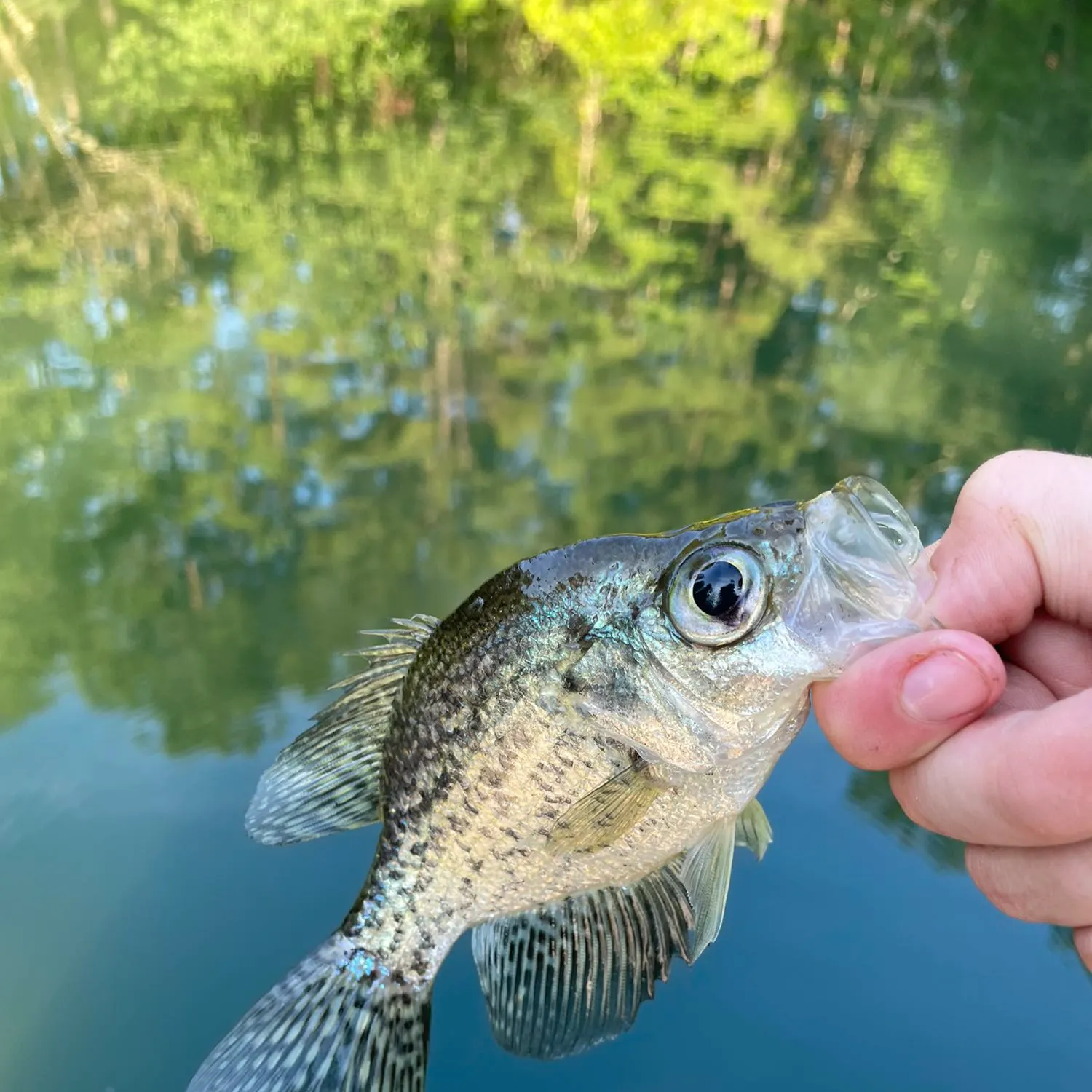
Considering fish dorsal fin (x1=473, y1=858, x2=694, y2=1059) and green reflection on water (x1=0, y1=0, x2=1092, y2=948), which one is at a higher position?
fish dorsal fin (x1=473, y1=858, x2=694, y2=1059)

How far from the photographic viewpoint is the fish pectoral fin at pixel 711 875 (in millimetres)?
1560

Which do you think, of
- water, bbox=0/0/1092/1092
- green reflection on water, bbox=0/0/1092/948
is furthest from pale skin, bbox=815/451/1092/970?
green reflection on water, bbox=0/0/1092/948

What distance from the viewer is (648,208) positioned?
11117 mm

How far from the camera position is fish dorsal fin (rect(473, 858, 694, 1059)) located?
1.72 meters

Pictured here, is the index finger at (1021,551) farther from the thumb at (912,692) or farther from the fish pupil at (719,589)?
the fish pupil at (719,589)

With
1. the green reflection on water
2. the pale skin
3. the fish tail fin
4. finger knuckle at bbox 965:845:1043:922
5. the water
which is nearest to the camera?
the pale skin

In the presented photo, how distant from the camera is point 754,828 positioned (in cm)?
172

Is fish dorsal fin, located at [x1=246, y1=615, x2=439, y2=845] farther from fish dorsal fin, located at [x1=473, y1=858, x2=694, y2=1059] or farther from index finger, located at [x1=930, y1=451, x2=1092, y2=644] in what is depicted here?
index finger, located at [x1=930, y1=451, x2=1092, y2=644]

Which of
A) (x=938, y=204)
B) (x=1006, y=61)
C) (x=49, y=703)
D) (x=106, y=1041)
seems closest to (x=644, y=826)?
(x=106, y=1041)

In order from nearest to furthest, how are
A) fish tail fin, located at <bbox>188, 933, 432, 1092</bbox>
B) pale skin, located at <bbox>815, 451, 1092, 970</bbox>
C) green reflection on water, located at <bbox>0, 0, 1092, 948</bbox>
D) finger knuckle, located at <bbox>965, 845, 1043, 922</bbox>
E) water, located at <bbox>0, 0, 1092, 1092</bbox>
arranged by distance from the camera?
1. pale skin, located at <bbox>815, 451, 1092, 970</bbox>
2. finger knuckle, located at <bbox>965, 845, 1043, 922</bbox>
3. fish tail fin, located at <bbox>188, 933, 432, 1092</bbox>
4. water, located at <bbox>0, 0, 1092, 1092</bbox>
5. green reflection on water, located at <bbox>0, 0, 1092, 948</bbox>

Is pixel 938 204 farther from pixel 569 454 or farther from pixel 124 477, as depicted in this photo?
pixel 124 477

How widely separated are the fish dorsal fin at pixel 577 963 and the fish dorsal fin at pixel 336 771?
0.38 meters

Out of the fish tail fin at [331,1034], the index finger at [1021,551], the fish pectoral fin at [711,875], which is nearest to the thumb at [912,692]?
the index finger at [1021,551]

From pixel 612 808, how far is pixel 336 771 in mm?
640
